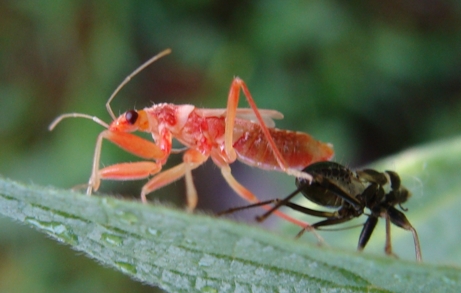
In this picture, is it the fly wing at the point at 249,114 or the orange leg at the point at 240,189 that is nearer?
the orange leg at the point at 240,189

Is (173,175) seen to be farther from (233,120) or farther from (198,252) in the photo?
(198,252)

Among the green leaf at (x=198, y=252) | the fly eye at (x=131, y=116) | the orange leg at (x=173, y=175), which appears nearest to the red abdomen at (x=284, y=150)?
the orange leg at (x=173, y=175)

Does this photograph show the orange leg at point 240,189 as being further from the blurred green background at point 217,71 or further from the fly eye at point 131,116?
the blurred green background at point 217,71

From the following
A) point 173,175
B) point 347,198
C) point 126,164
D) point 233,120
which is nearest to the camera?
point 347,198

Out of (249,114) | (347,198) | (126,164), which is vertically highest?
(249,114)

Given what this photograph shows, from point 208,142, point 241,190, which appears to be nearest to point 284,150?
point 241,190

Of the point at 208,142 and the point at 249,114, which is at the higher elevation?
the point at 249,114

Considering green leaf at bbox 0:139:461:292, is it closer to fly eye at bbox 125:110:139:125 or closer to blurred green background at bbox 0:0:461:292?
fly eye at bbox 125:110:139:125

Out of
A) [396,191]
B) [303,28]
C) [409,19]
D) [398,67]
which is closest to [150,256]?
[396,191]
